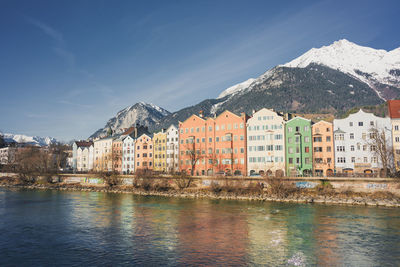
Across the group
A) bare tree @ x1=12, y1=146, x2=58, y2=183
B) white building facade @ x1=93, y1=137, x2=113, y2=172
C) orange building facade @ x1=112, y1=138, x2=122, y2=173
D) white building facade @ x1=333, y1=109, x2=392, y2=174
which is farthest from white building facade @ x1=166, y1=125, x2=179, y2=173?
white building facade @ x1=333, y1=109, x2=392, y2=174

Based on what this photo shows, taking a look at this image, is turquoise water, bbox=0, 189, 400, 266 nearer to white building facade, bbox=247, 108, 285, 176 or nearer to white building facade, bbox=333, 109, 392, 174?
white building facade, bbox=333, 109, 392, 174

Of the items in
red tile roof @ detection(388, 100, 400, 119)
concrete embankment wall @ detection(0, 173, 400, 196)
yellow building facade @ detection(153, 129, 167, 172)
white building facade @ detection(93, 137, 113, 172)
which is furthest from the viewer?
white building facade @ detection(93, 137, 113, 172)

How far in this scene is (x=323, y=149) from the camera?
75.2 meters

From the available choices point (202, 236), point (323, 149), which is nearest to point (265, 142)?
point (323, 149)

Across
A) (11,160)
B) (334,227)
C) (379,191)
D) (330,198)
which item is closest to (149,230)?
(334,227)

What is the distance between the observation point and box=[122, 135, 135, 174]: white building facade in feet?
370

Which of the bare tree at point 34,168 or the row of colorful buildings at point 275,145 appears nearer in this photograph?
the row of colorful buildings at point 275,145

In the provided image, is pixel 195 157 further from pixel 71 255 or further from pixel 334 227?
pixel 71 255

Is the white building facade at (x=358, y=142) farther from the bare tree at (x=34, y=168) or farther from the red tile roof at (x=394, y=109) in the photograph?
the bare tree at (x=34, y=168)

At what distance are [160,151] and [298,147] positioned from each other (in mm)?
45712

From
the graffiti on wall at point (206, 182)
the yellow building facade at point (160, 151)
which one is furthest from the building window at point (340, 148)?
the yellow building facade at point (160, 151)

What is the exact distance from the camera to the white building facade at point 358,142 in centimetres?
7056

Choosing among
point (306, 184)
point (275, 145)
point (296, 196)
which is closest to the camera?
point (296, 196)

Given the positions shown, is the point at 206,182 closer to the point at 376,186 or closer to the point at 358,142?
the point at 376,186
